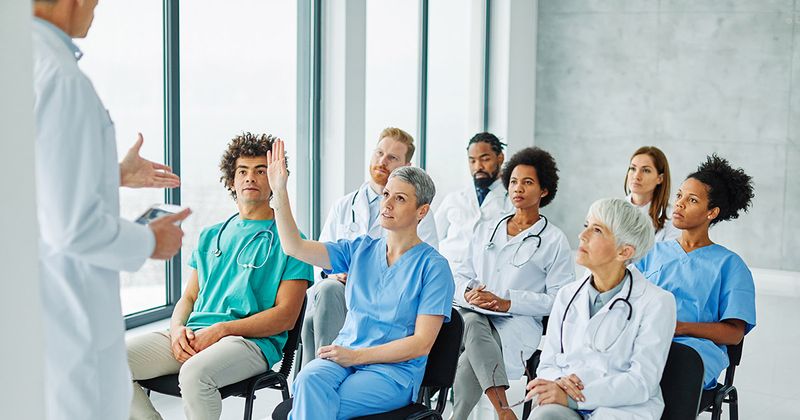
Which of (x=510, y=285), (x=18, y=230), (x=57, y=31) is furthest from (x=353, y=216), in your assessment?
(x=18, y=230)

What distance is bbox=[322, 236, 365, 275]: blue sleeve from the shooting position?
120 inches

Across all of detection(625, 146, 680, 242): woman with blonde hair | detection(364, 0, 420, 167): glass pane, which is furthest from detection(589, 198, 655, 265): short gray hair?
detection(364, 0, 420, 167): glass pane

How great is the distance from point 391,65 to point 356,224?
2459 millimetres

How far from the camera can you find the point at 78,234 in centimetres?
174

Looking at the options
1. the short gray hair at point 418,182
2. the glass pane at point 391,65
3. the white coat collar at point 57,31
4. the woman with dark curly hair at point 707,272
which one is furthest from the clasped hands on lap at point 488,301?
the glass pane at point 391,65

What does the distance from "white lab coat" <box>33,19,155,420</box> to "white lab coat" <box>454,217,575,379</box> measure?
2050mm

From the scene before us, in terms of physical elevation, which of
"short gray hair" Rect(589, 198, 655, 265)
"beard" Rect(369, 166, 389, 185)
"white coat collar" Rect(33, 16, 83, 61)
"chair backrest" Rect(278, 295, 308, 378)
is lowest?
"chair backrest" Rect(278, 295, 308, 378)

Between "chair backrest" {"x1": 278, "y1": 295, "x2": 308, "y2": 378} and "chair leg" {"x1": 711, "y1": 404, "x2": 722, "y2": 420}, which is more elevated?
"chair backrest" {"x1": 278, "y1": 295, "x2": 308, "y2": 378}

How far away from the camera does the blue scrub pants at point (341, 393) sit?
265 cm

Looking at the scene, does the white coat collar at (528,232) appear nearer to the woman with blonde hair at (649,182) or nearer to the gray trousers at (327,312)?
the woman with blonde hair at (649,182)

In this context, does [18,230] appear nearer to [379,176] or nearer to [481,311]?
[481,311]

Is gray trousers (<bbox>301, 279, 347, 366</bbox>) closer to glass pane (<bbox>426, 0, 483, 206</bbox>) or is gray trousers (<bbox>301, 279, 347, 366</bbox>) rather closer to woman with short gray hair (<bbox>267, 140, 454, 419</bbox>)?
woman with short gray hair (<bbox>267, 140, 454, 419</bbox>)

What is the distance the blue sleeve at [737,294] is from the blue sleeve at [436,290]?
3.59 ft

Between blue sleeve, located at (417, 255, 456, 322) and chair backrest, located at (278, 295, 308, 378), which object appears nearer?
blue sleeve, located at (417, 255, 456, 322)
